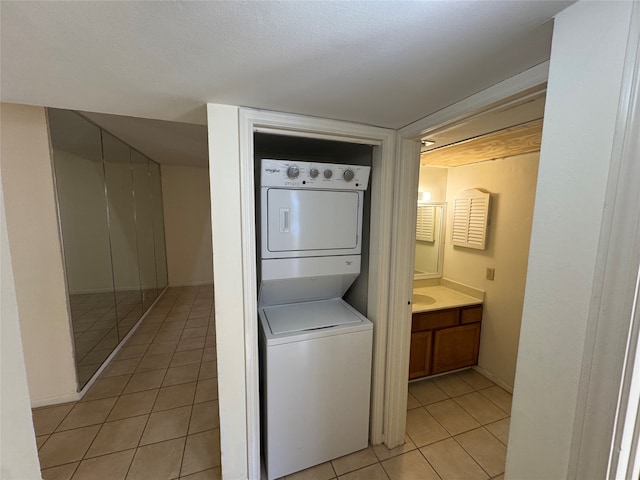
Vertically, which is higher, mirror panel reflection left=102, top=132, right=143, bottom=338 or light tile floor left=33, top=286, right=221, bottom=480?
mirror panel reflection left=102, top=132, right=143, bottom=338

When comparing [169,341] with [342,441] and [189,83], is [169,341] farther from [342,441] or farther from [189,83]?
[189,83]

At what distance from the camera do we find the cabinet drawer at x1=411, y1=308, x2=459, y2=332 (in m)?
2.20

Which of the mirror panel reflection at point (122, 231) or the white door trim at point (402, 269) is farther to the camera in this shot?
the mirror panel reflection at point (122, 231)

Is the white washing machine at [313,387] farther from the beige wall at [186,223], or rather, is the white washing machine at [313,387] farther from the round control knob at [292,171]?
the beige wall at [186,223]

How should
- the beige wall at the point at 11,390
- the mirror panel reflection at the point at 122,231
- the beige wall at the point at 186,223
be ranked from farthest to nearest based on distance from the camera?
the beige wall at the point at 186,223, the mirror panel reflection at the point at 122,231, the beige wall at the point at 11,390

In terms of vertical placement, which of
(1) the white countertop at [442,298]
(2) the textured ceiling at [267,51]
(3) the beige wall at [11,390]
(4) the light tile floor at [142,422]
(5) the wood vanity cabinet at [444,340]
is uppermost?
(2) the textured ceiling at [267,51]

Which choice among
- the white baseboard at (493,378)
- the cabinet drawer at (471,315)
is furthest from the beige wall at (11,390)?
the white baseboard at (493,378)

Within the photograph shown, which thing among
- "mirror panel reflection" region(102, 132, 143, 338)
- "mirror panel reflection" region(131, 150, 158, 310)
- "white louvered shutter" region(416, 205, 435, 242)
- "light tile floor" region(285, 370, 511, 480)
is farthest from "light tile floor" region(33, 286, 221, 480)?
"white louvered shutter" region(416, 205, 435, 242)

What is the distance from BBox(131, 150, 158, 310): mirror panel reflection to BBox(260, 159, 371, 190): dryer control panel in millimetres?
2756

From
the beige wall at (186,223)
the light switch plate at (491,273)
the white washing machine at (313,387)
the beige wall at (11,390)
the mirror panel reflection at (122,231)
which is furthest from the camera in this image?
the beige wall at (186,223)

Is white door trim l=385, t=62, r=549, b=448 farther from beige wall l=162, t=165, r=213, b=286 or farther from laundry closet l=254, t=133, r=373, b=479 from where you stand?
beige wall l=162, t=165, r=213, b=286

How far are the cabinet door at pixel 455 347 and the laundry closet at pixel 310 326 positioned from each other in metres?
1.01

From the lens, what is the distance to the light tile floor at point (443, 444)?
1.52m

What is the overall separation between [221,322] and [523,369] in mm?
1246
